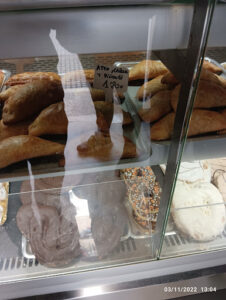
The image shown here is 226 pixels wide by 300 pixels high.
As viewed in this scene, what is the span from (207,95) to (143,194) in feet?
1.75

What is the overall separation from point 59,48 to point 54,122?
0.24m

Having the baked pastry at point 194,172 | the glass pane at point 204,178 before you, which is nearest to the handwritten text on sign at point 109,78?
the glass pane at point 204,178

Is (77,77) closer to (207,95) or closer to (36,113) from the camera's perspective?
(36,113)

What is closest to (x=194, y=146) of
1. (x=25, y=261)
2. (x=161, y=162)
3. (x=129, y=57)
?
(x=161, y=162)

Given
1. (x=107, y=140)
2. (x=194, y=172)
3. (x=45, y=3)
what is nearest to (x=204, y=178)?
(x=194, y=172)

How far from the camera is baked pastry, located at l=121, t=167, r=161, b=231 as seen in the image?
111 cm

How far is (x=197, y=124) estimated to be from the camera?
763 mm

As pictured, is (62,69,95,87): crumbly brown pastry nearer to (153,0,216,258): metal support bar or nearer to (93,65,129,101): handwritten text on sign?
(93,65,129,101): handwritten text on sign

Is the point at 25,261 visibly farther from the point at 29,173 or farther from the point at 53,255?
the point at 29,173

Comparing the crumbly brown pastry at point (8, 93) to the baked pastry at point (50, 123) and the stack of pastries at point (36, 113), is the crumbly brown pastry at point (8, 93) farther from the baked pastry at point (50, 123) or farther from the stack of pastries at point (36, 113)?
the baked pastry at point (50, 123)

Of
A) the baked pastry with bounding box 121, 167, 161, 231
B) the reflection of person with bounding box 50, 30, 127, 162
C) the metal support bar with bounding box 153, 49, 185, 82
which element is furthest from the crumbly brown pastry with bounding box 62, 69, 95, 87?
the baked pastry with bounding box 121, 167, 161, 231

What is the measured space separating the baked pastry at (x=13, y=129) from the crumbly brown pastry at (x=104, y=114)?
0.20 m

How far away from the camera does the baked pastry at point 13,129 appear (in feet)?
2.43

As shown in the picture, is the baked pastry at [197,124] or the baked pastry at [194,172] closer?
the baked pastry at [197,124]
